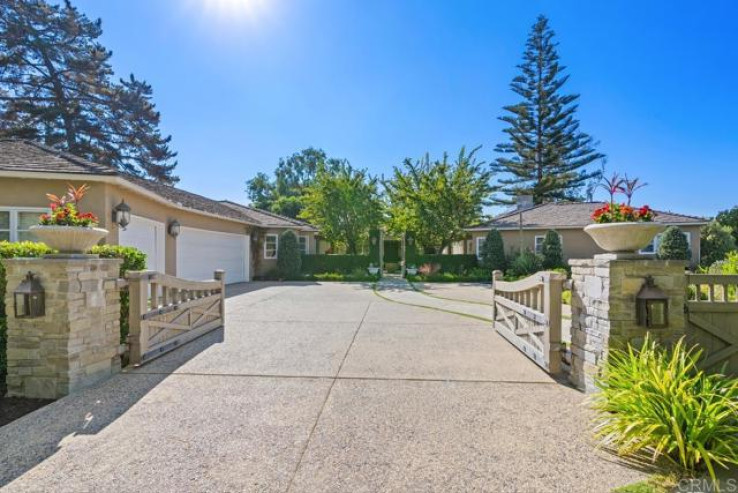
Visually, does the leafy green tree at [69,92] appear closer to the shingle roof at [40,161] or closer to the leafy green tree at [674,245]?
the shingle roof at [40,161]

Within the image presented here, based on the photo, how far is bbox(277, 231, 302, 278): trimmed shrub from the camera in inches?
622

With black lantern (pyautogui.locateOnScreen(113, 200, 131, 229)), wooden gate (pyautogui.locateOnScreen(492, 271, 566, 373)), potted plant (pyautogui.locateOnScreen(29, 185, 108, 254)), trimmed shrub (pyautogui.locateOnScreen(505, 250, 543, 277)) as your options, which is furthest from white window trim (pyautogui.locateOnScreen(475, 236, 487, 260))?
potted plant (pyautogui.locateOnScreen(29, 185, 108, 254))

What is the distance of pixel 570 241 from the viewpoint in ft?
55.0

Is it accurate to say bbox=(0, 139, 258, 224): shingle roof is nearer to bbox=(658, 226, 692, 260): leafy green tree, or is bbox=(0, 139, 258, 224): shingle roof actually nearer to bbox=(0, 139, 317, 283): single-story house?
bbox=(0, 139, 317, 283): single-story house

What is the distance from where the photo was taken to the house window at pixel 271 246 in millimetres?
16734

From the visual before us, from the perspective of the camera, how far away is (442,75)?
13086 millimetres

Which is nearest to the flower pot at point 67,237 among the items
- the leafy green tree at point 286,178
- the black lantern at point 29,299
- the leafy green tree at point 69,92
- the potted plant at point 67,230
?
the potted plant at point 67,230

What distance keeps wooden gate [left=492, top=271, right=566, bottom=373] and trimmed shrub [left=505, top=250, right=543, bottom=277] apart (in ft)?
35.3

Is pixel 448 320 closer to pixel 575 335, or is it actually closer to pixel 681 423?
pixel 575 335

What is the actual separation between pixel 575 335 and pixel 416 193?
1508 cm

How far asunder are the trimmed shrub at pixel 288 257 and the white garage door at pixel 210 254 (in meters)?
1.58

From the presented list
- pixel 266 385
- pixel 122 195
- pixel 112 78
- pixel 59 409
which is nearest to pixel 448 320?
pixel 266 385

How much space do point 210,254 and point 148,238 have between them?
3.55 metres

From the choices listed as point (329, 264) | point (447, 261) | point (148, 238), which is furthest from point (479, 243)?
point (148, 238)
